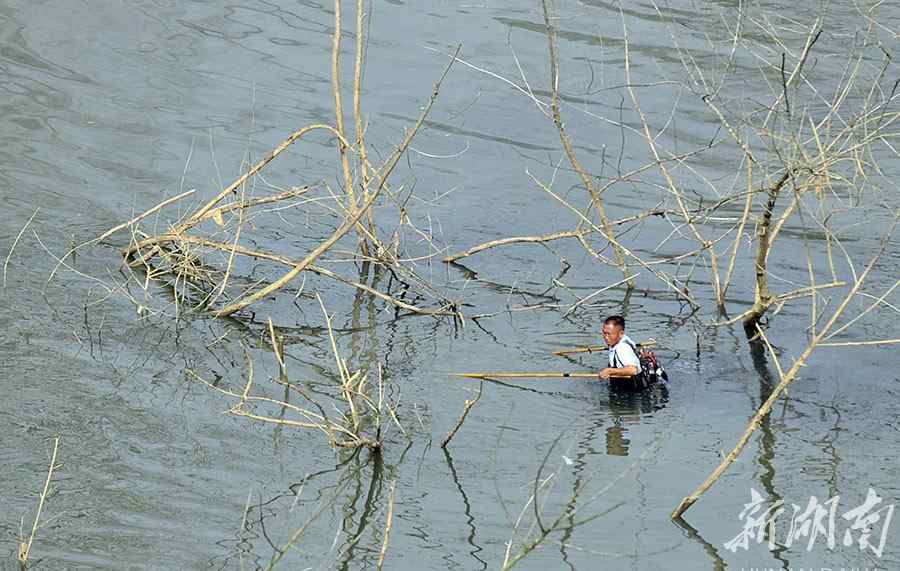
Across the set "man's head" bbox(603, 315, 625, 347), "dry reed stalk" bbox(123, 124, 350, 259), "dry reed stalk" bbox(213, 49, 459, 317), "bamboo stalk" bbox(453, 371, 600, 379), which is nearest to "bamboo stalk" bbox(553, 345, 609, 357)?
"bamboo stalk" bbox(453, 371, 600, 379)

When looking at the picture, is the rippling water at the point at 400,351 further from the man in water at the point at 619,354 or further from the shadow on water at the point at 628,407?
the man in water at the point at 619,354

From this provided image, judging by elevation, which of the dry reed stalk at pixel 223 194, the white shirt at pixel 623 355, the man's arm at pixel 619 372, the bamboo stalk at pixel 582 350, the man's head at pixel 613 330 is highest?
the dry reed stalk at pixel 223 194

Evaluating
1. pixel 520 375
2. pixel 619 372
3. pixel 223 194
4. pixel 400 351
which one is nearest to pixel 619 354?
pixel 619 372

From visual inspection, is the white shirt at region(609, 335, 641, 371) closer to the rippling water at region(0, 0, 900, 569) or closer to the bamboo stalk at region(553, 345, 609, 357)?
the rippling water at region(0, 0, 900, 569)

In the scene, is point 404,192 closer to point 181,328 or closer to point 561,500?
point 181,328

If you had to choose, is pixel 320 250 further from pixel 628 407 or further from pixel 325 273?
pixel 628 407

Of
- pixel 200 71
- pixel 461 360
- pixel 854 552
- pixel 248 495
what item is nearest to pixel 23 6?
pixel 200 71

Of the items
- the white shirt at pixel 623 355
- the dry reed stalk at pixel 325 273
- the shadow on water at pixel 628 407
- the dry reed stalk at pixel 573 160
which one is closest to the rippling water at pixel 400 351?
the shadow on water at pixel 628 407

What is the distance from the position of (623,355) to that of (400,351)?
1743 mm

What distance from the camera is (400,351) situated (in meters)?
10.8

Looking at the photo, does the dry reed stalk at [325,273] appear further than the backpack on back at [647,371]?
Yes

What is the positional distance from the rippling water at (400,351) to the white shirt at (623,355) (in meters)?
0.27

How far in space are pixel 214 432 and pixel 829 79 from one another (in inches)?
416

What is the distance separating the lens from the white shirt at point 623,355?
10.0 m
